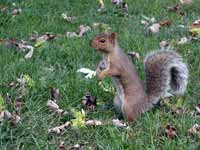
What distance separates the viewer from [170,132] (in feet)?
11.8

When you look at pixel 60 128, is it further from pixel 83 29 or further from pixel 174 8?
pixel 174 8

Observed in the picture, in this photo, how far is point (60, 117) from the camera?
390cm

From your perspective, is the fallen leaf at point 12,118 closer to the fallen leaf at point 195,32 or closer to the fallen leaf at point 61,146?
the fallen leaf at point 61,146

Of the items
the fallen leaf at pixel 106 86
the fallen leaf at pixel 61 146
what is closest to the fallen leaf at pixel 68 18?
the fallen leaf at pixel 106 86

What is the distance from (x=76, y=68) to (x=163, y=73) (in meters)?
1.08

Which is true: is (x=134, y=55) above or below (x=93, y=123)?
above

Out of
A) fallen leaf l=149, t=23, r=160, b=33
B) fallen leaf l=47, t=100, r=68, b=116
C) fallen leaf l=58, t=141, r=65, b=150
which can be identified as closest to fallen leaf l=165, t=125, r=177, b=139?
fallen leaf l=58, t=141, r=65, b=150

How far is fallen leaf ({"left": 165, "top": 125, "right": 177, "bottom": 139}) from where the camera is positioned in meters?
3.55

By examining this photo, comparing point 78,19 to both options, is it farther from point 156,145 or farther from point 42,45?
point 156,145

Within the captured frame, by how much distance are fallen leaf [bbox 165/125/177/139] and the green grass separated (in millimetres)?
40

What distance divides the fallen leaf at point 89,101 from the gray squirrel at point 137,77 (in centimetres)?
18

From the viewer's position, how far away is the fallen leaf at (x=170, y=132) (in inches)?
140

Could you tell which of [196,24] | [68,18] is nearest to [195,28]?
[196,24]

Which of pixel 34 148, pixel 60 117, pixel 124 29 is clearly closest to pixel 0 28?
pixel 124 29
